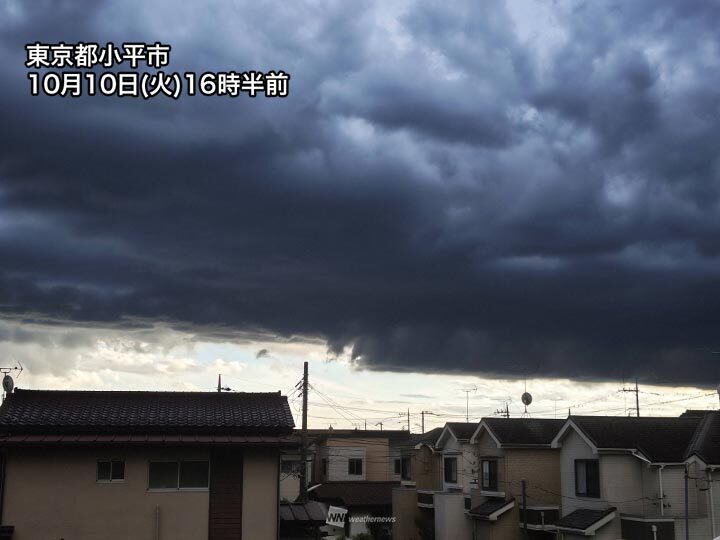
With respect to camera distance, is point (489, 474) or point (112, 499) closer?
point (112, 499)

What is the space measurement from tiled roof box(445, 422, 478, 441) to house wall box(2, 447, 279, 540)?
27188mm

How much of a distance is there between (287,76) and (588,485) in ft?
91.2

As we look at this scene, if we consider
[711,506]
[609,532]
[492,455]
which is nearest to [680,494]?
[711,506]

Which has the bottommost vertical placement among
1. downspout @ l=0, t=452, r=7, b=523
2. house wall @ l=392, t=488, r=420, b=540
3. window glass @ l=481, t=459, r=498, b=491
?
house wall @ l=392, t=488, r=420, b=540

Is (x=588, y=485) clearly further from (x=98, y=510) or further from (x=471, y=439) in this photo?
(x=98, y=510)

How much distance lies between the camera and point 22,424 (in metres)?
26.8

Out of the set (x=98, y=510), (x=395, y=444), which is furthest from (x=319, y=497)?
(x=98, y=510)

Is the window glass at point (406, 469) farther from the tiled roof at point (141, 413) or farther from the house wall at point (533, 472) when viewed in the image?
the tiled roof at point (141, 413)

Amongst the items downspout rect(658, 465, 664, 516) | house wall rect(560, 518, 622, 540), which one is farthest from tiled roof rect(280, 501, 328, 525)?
downspout rect(658, 465, 664, 516)

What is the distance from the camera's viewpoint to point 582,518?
3797 cm

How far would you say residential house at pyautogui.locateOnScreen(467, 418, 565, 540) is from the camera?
4347 cm

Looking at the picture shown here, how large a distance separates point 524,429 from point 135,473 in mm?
27713

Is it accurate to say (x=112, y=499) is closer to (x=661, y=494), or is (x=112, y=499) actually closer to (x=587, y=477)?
(x=587, y=477)

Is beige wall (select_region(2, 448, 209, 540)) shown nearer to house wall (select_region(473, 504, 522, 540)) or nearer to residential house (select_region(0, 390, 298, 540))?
residential house (select_region(0, 390, 298, 540))
